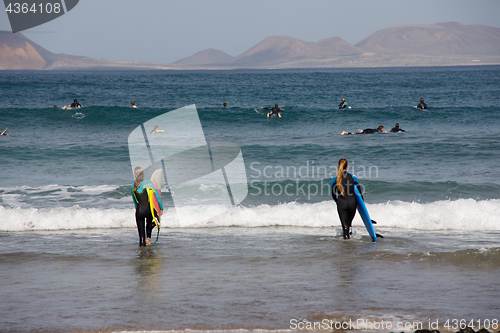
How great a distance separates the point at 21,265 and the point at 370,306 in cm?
548

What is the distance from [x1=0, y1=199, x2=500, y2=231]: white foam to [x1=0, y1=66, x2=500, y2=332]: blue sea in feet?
0.13

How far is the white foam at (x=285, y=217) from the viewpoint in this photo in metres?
9.42

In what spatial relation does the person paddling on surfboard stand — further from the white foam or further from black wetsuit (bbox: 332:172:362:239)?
black wetsuit (bbox: 332:172:362:239)

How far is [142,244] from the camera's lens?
7926mm

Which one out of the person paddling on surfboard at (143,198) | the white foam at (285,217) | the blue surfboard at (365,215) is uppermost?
the person paddling on surfboard at (143,198)

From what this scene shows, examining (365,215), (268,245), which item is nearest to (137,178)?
(268,245)

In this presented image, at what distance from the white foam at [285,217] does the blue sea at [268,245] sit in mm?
39

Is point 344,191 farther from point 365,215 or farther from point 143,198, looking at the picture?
point 143,198

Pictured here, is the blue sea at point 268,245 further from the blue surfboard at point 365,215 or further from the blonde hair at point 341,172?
the blonde hair at point 341,172

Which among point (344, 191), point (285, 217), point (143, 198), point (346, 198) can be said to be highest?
point (143, 198)

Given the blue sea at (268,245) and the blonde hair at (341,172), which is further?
the blonde hair at (341,172)

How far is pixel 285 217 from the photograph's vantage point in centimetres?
997

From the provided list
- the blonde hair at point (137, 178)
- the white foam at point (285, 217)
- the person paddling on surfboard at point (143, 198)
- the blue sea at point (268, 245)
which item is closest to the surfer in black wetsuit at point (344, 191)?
the blue sea at point (268, 245)

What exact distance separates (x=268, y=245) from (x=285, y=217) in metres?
2.05
